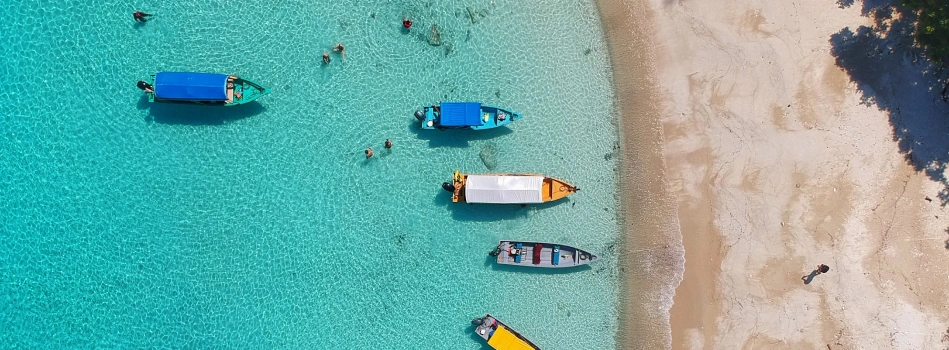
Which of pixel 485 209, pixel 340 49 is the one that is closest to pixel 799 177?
pixel 485 209

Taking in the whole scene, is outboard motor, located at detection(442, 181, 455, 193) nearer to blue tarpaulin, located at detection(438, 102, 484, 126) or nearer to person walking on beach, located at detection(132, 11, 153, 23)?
blue tarpaulin, located at detection(438, 102, 484, 126)

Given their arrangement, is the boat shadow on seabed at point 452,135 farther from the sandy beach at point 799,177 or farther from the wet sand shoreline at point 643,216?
the sandy beach at point 799,177

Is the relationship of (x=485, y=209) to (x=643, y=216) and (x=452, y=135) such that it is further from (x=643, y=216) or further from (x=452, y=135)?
(x=643, y=216)

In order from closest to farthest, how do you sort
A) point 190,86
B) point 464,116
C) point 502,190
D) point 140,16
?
point 190,86 → point 502,190 → point 464,116 → point 140,16

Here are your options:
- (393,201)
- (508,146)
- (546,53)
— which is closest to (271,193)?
(393,201)

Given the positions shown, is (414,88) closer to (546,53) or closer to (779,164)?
(546,53)

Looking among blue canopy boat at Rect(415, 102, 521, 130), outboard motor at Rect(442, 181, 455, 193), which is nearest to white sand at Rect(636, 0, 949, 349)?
blue canopy boat at Rect(415, 102, 521, 130)
